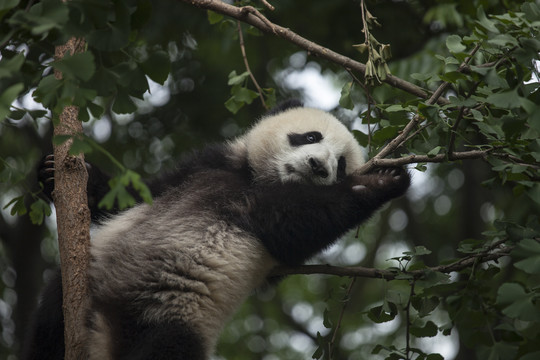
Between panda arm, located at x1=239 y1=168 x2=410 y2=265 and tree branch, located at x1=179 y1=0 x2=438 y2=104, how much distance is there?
0.62 meters

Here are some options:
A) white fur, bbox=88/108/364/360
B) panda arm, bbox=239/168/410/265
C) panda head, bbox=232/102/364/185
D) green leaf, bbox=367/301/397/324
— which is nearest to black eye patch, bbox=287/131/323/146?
panda head, bbox=232/102/364/185

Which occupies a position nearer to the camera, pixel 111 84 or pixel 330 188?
pixel 111 84

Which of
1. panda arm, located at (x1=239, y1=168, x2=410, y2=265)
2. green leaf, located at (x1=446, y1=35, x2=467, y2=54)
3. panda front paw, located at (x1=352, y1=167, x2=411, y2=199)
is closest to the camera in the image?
green leaf, located at (x1=446, y1=35, x2=467, y2=54)

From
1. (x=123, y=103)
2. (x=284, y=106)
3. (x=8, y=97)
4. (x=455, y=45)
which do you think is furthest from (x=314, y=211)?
(x=8, y=97)

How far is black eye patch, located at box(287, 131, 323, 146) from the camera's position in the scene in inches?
204

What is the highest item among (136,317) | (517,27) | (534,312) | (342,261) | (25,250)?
(517,27)

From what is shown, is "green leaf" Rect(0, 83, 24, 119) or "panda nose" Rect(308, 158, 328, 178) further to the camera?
"panda nose" Rect(308, 158, 328, 178)

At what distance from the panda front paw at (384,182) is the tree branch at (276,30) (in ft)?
1.91

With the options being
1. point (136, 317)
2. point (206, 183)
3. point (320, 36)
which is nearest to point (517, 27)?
point (206, 183)

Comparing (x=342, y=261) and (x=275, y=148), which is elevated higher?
(x=275, y=148)

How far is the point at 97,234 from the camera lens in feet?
15.7

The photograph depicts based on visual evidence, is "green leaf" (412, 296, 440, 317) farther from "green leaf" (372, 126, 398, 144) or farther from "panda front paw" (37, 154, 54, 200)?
"panda front paw" (37, 154, 54, 200)

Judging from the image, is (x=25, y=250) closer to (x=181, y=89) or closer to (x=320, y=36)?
(x=181, y=89)

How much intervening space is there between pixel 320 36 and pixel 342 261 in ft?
13.0
